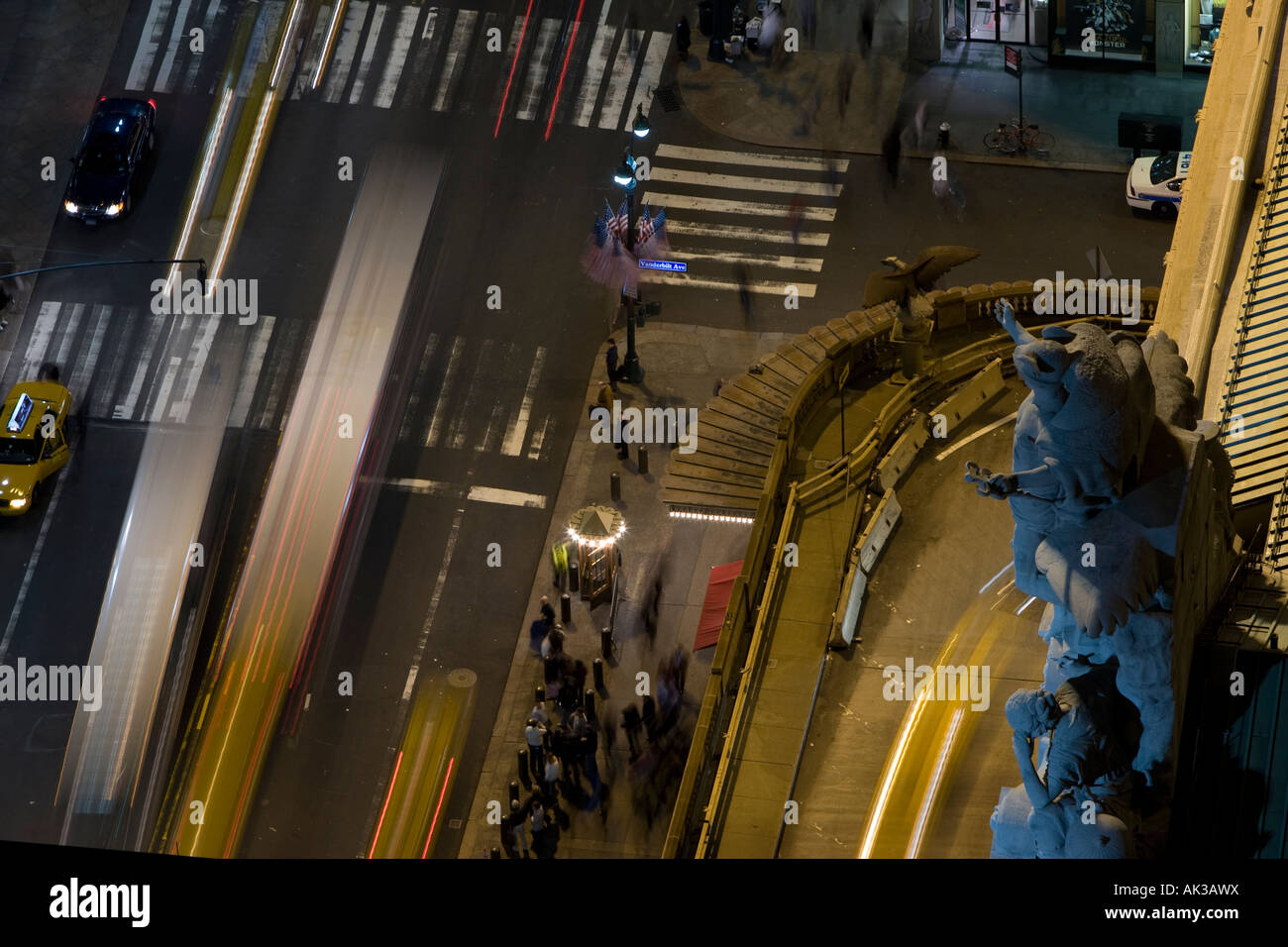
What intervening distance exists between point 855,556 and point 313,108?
108 ft

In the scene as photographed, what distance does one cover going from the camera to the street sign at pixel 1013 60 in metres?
71.8

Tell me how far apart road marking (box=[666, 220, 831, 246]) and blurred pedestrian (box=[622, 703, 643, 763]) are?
17649 mm

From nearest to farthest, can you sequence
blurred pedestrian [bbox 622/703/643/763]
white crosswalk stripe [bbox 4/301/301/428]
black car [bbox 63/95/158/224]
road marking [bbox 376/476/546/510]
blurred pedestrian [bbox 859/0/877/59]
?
blurred pedestrian [bbox 622/703/643/763]
road marking [bbox 376/476/546/510]
white crosswalk stripe [bbox 4/301/301/428]
black car [bbox 63/95/158/224]
blurred pedestrian [bbox 859/0/877/59]

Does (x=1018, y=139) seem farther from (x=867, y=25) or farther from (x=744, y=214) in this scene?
(x=744, y=214)

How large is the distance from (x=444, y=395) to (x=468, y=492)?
12.2 feet

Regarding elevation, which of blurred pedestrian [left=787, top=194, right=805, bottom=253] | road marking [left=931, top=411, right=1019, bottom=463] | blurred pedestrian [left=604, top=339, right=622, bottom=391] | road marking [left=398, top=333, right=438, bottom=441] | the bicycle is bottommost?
road marking [left=398, top=333, right=438, bottom=441]

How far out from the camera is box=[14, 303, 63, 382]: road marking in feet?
213

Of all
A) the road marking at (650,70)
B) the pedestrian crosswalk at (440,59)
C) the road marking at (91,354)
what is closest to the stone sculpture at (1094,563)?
the road marking at (91,354)

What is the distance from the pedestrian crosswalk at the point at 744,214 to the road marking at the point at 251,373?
35.7ft

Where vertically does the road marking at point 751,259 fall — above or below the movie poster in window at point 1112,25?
below

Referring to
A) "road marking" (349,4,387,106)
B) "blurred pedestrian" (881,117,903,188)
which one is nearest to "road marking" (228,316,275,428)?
"road marking" (349,4,387,106)

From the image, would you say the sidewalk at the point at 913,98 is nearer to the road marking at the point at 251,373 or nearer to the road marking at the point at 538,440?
the road marking at the point at 538,440

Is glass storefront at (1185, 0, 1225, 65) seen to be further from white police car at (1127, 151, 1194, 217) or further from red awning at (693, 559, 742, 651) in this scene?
red awning at (693, 559, 742, 651)

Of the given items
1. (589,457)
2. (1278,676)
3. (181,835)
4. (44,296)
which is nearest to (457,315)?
→ (589,457)
